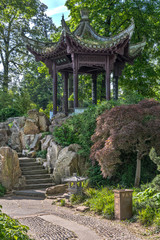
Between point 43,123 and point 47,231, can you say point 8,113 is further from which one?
point 47,231

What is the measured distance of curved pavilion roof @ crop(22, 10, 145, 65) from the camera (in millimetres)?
13336

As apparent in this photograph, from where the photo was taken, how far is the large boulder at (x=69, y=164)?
434 inches

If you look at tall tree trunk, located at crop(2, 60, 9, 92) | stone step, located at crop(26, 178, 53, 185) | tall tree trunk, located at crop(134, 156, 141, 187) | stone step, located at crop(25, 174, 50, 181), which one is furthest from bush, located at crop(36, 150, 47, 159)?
tall tree trunk, located at crop(2, 60, 9, 92)

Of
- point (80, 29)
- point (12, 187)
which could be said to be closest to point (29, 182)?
point (12, 187)

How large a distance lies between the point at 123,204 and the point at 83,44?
883 centimetres

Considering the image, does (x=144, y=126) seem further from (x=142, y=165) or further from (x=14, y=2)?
(x=14, y=2)

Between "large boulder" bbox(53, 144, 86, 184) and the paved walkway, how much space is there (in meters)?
2.40

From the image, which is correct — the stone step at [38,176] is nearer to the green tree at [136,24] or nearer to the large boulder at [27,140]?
the large boulder at [27,140]

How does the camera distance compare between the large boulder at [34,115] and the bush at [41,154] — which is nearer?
the bush at [41,154]

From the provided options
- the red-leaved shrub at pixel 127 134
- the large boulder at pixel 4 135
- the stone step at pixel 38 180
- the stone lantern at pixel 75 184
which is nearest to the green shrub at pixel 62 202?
the stone lantern at pixel 75 184

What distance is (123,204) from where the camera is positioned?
6758 mm

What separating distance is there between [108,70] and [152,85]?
20.9 ft

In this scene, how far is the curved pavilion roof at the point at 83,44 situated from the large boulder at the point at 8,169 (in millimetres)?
5801

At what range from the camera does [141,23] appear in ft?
62.3
